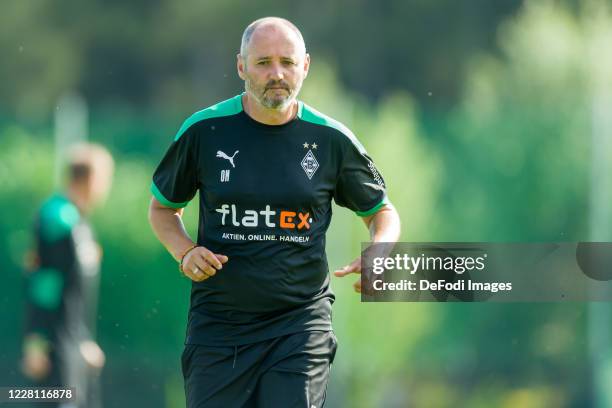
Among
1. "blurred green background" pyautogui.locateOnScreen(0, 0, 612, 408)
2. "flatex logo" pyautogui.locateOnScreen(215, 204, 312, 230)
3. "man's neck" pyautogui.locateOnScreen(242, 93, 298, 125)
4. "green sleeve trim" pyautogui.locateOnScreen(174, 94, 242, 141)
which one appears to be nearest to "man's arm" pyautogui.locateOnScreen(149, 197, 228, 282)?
"flatex logo" pyautogui.locateOnScreen(215, 204, 312, 230)

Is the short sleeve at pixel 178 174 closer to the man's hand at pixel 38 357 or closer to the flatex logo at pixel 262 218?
the flatex logo at pixel 262 218

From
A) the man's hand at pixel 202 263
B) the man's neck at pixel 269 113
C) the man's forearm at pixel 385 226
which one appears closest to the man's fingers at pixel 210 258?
the man's hand at pixel 202 263

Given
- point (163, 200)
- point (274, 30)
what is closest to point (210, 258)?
point (163, 200)

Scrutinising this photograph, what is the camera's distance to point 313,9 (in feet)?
36.7

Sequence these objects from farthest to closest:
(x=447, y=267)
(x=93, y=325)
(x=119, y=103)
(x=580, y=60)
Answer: (x=119, y=103)
(x=580, y=60)
(x=93, y=325)
(x=447, y=267)

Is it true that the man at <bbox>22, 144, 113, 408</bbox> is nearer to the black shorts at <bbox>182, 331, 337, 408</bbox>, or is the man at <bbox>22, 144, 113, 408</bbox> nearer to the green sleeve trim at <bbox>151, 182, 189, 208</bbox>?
the green sleeve trim at <bbox>151, 182, 189, 208</bbox>

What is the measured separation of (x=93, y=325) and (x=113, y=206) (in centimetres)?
103

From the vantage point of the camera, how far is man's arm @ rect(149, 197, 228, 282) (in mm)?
3443

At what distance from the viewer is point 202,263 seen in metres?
3.45

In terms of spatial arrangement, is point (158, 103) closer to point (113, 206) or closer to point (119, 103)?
point (119, 103)

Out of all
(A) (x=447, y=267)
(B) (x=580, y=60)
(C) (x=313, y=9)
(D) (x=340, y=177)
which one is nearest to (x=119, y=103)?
(C) (x=313, y=9)

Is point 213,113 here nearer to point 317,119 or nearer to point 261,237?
point 317,119

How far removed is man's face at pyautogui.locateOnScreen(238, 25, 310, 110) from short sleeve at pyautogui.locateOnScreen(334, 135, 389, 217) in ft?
1.08

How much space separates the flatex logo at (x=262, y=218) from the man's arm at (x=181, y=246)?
163 millimetres
